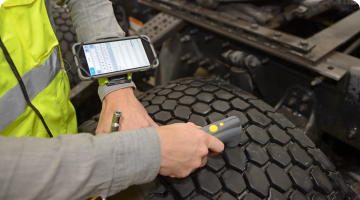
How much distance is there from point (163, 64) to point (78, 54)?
95 centimetres

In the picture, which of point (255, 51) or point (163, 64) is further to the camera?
point (163, 64)

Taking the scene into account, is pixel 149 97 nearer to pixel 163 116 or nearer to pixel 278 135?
pixel 163 116

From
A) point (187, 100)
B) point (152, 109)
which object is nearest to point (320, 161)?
point (187, 100)

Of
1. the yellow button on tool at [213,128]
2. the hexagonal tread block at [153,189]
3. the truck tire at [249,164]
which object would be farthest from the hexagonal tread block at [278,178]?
the hexagonal tread block at [153,189]

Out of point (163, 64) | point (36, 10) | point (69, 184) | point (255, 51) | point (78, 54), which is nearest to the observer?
point (69, 184)

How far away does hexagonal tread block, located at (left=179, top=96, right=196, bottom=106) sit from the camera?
3.16 ft

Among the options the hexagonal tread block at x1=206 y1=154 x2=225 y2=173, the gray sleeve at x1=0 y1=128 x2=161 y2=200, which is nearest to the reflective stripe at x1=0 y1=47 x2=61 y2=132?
the gray sleeve at x1=0 y1=128 x2=161 y2=200

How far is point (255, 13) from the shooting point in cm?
136

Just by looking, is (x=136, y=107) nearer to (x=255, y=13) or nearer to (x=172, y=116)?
(x=172, y=116)

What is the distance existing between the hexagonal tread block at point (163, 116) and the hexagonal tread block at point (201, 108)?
10cm

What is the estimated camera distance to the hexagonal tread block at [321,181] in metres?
0.76

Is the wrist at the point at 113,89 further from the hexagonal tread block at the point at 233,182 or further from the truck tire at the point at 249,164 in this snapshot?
the hexagonal tread block at the point at 233,182

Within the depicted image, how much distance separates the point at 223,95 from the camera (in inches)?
38.7

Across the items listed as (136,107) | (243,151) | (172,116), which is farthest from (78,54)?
(243,151)
